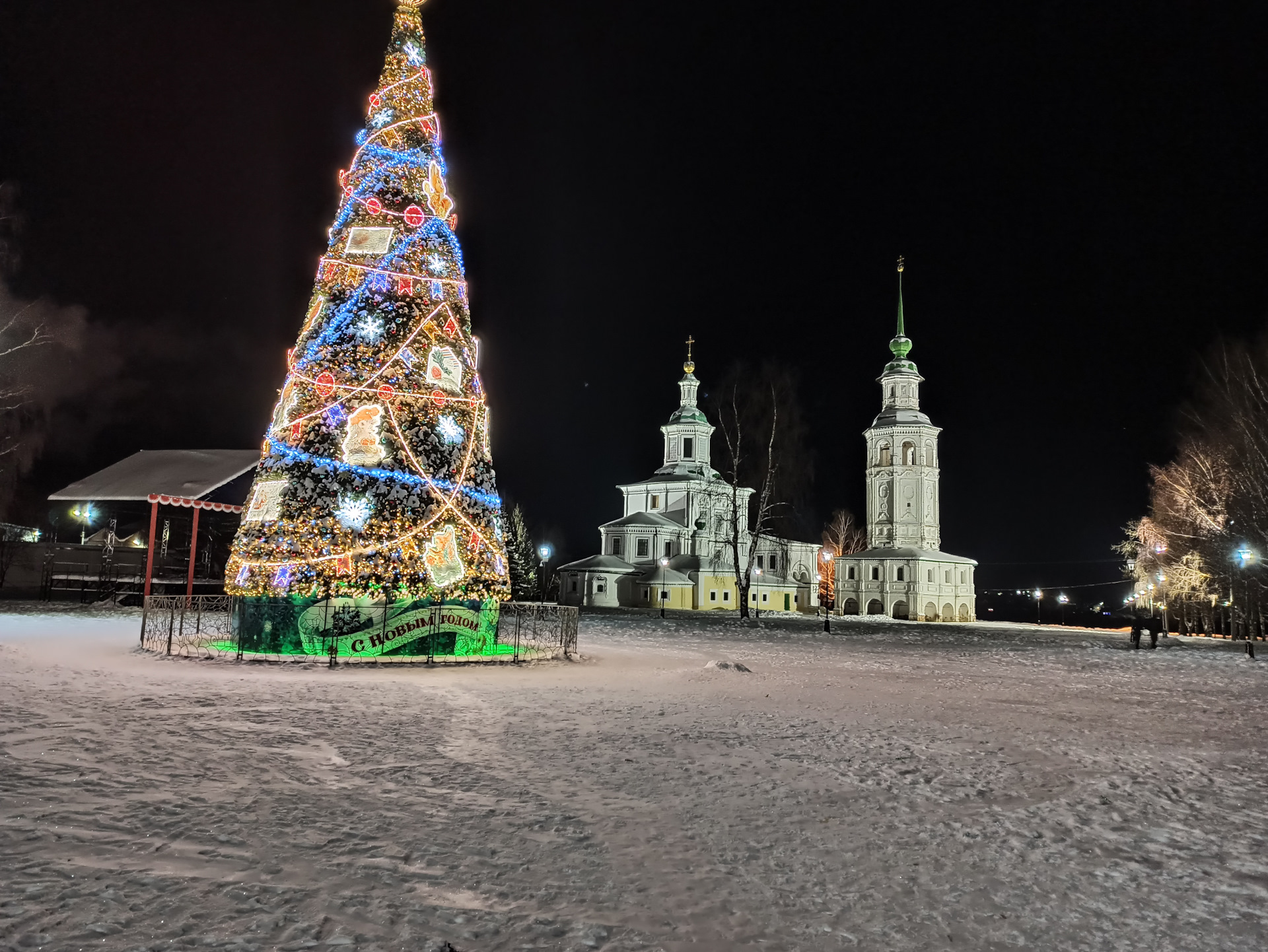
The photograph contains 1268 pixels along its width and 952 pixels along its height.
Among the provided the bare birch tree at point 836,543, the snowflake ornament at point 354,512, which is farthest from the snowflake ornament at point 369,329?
the bare birch tree at point 836,543

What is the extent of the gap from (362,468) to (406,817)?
10.7m

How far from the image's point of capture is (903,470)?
212ft

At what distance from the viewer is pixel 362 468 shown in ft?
51.1

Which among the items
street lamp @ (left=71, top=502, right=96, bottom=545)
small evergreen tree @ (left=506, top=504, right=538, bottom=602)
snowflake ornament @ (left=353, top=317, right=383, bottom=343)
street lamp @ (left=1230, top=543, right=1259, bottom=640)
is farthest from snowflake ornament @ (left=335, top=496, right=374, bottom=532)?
small evergreen tree @ (left=506, top=504, right=538, bottom=602)

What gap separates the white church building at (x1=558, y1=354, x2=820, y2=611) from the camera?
59250 millimetres

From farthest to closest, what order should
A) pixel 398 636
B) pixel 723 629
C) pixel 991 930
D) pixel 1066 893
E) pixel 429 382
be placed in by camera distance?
→ pixel 723 629
pixel 429 382
pixel 398 636
pixel 1066 893
pixel 991 930

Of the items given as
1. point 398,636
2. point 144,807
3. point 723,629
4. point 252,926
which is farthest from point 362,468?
point 723,629

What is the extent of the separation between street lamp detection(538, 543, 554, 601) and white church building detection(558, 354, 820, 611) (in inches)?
92.5

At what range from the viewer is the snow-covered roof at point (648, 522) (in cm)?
6319

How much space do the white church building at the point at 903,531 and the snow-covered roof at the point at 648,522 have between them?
1364 cm

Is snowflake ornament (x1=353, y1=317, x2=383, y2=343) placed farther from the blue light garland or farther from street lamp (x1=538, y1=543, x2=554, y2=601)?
street lamp (x1=538, y1=543, x2=554, y2=601)

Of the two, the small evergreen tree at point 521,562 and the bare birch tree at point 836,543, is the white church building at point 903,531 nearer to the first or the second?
the bare birch tree at point 836,543

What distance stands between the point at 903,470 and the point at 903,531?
4.58m

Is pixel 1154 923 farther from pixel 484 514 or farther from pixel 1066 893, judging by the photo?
pixel 484 514
